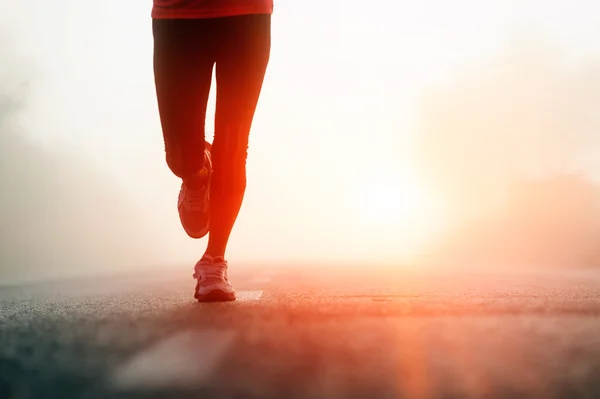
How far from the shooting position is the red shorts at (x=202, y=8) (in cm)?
310

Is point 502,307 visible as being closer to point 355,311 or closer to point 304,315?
point 355,311

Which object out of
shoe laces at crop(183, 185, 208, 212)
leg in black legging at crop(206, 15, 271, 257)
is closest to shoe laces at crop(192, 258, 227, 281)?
leg in black legging at crop(206, 15, 271, 257)

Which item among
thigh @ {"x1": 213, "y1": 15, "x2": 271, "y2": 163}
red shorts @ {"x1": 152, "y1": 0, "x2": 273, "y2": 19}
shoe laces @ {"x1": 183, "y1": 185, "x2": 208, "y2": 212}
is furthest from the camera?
shoe laces @ {"x1": 183, "y1": 185, "x2": 208, "y2": 212}

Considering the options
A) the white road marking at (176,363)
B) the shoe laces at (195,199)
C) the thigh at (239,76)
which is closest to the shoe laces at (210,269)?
the shoe laces at (195,199)

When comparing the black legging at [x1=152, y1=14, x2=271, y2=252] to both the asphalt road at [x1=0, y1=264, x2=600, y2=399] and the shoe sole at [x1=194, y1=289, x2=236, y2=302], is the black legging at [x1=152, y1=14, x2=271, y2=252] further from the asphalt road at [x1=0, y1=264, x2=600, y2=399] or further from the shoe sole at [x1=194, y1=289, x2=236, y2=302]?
the asphalt road at [x1=0, y1=264, x2=600, y2=399]

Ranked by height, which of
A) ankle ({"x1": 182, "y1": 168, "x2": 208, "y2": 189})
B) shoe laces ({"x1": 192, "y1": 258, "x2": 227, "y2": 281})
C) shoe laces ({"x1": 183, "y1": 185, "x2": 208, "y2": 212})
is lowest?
shoe laces ({"x1": 192, "y1": 258, "x2": 227, "y2": 281})

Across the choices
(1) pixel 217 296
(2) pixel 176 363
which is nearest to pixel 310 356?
(2) pixel 176 363

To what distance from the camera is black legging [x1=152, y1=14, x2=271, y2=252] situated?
3.18 metres

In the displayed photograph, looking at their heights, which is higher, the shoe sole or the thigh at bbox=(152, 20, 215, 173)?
the thigh at bbox=(152, 20, 215, 173)

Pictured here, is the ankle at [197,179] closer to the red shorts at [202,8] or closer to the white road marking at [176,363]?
the red shorts at [202,8]

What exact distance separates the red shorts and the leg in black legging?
0.13ft

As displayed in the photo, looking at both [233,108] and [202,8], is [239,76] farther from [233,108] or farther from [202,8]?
[202,8]

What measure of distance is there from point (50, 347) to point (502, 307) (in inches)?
52.4

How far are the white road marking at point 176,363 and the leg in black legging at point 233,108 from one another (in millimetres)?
1929
